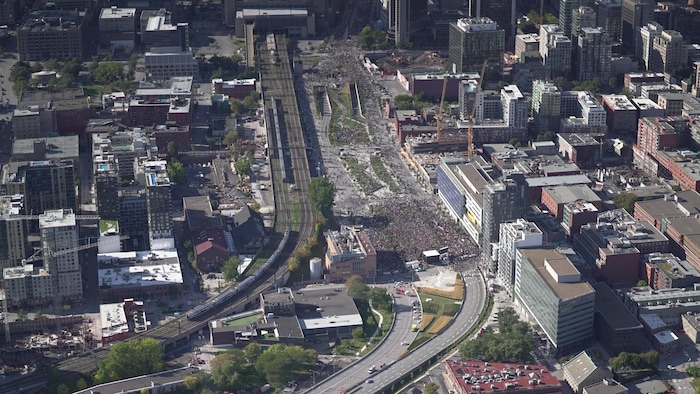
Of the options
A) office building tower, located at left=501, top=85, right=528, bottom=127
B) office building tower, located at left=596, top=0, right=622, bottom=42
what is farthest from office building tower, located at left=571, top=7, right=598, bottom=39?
office building tower, located at left=501, top=85, right=528, bottom=127

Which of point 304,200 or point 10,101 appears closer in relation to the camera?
point 304,200

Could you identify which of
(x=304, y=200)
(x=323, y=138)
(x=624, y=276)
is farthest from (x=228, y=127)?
(x=624, y=276)

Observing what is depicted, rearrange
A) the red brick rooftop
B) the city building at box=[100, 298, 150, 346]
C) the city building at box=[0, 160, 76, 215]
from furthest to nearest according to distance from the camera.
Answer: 1. the city building at box=[0, 160, 76, 215]
2. the city building at box=[100, 298, 150, 346]
3. the red brick rooftop

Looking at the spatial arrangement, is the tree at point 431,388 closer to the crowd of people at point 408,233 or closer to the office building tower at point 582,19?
the crowd of people at point 408,233

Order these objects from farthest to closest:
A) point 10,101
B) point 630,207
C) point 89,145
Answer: point 10,101, point 89,145, point 630,207

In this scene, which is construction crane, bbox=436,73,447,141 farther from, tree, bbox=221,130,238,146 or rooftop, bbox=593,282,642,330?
rooftop, bbox=593,282,642,330

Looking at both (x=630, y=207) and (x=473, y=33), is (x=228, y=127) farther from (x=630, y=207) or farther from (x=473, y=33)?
(x=630, y=207)

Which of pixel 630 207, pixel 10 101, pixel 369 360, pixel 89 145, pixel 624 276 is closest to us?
pixel 369 360
